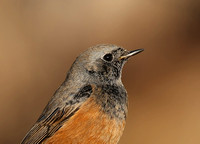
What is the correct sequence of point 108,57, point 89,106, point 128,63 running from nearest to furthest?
1. point 89,106
2. point 108,57
3. point 128,63

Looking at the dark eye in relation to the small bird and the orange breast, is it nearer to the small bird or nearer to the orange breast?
the small bird

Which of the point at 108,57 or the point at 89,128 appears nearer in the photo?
the point at 89,128

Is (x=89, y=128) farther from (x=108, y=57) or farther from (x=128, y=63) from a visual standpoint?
(x=128, y=63)

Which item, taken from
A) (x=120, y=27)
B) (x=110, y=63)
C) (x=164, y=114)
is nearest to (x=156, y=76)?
(x=164, y=114)

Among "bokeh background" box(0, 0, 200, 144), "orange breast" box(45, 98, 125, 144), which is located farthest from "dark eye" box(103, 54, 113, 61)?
"bokeh background" box(0, 0, 200, 144)

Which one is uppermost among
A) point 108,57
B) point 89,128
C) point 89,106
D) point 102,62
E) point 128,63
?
point 128,63

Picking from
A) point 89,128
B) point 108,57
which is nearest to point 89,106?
point 89,128

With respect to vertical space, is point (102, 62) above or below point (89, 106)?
above

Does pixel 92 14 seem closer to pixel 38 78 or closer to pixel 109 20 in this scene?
pixel 109 20

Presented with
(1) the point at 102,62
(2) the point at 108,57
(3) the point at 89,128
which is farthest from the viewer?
(2) the point at 108,57
